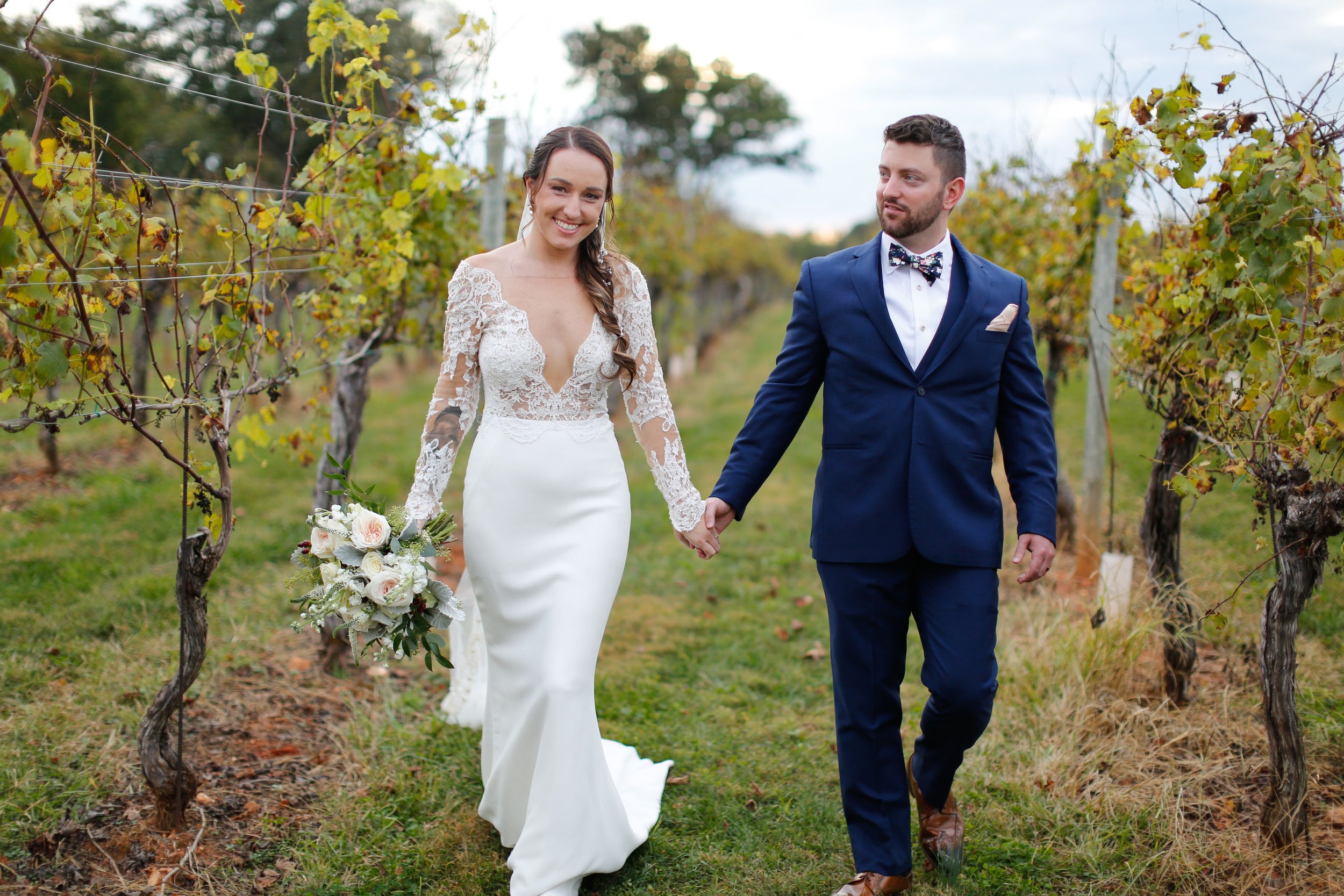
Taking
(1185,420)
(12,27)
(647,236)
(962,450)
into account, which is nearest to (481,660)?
(962,450)

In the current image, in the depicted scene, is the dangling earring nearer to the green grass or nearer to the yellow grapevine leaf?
the yellow grapevine leaf

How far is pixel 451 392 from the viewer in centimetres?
342

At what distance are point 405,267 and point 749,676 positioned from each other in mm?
2741

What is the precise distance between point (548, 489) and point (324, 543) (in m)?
0.73

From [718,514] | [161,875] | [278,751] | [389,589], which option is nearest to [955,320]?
[718,514]

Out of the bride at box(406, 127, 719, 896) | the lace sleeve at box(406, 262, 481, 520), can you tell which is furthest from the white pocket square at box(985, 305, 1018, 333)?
the lace sleeve at box(406, 262, 481, 520)

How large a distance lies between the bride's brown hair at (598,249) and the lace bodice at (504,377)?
0.03m

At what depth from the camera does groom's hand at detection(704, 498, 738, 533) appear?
10.8 feet

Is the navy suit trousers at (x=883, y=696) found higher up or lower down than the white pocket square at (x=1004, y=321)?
lower down

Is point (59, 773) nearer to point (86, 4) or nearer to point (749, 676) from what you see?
point (749, 676)

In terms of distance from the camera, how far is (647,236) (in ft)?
46.1

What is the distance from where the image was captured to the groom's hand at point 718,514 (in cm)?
329

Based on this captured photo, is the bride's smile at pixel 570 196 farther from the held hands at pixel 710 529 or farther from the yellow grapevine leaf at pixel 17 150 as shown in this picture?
the yellow grapevine leaf at pixel 17 150

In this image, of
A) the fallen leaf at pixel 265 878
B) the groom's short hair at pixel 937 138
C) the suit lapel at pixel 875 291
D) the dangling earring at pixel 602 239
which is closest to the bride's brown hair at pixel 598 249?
the dangling earring at pixel 602 239
